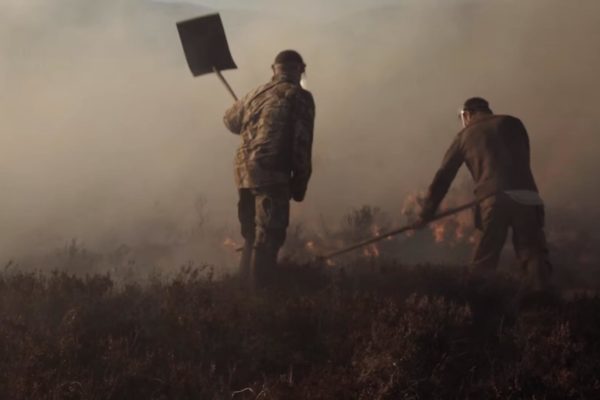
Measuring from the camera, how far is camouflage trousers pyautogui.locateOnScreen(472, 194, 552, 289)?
7.21m

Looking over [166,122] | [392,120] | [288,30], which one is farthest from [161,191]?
[288,30]

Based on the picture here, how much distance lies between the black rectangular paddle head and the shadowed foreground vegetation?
8.39 ft

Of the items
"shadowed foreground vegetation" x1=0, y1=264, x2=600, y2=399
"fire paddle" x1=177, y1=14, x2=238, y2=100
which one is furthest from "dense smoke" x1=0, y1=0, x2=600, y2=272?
"shadowed foreground vegetation" x1=0, y1=264, x2=600, y2=399

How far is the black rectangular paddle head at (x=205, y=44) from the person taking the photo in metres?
7.27

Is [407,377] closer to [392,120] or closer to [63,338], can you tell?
[63,338]

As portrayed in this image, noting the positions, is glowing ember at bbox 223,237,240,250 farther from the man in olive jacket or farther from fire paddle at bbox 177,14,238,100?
the man in olive jacket

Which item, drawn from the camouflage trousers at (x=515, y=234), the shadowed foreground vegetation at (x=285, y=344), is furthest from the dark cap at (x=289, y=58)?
the camouflage trousers at (x=515, y=234)

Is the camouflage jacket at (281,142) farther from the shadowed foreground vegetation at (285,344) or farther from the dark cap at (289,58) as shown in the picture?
the shadowed foreground vegetation at (285,344)

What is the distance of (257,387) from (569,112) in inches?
540

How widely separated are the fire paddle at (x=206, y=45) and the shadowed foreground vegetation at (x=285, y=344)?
254 cm

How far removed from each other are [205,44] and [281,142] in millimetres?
1615

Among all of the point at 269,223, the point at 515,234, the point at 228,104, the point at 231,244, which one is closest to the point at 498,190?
the point at 515,234

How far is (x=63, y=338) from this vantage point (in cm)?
452

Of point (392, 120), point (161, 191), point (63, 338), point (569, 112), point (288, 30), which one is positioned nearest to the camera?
point (63, 338)
